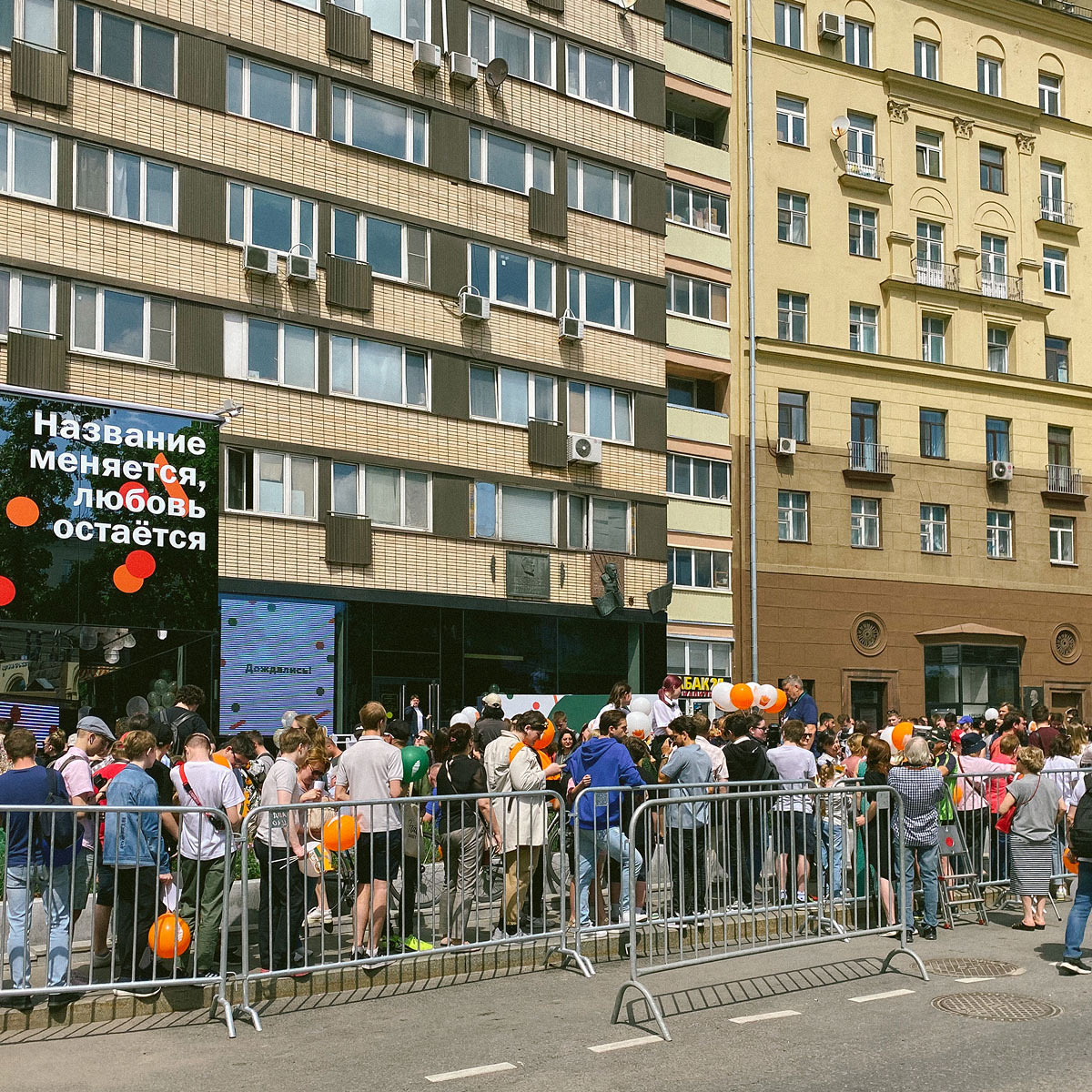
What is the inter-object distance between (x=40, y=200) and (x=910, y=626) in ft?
83.8

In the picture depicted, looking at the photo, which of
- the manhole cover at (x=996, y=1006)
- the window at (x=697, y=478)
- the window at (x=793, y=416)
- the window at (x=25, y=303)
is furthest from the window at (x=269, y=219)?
the manhole cover at (x=996, y=1006)

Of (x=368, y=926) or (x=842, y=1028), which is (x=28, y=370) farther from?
(x=842, y=1028)

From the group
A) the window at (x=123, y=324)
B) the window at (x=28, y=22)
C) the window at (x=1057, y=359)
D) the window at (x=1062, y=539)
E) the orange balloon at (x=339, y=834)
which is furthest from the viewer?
the window at (x=1057, y=359)

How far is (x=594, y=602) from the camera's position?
110ft

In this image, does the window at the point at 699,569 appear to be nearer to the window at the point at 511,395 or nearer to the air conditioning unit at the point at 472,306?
the window at the point at 511,395

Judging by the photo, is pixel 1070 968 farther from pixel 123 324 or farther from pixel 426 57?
pixel 426 57

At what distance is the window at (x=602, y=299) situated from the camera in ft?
112

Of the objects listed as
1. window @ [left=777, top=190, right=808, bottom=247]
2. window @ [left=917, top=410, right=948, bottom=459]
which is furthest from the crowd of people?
window @ [left=917, top=410, right=948, bottom=459]

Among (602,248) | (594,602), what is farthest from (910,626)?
(602,248)

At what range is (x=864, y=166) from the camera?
134 ft

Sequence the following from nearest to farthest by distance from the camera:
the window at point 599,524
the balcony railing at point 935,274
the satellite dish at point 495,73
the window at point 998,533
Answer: the satellite dish at point 495,73
the window at point 599,524
the balcony railing at point 935,274
the window at point 998,533

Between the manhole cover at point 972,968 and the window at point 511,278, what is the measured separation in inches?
941

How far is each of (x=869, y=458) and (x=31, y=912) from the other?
33967 millimetres

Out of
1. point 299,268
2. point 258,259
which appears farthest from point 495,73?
point 258,259
